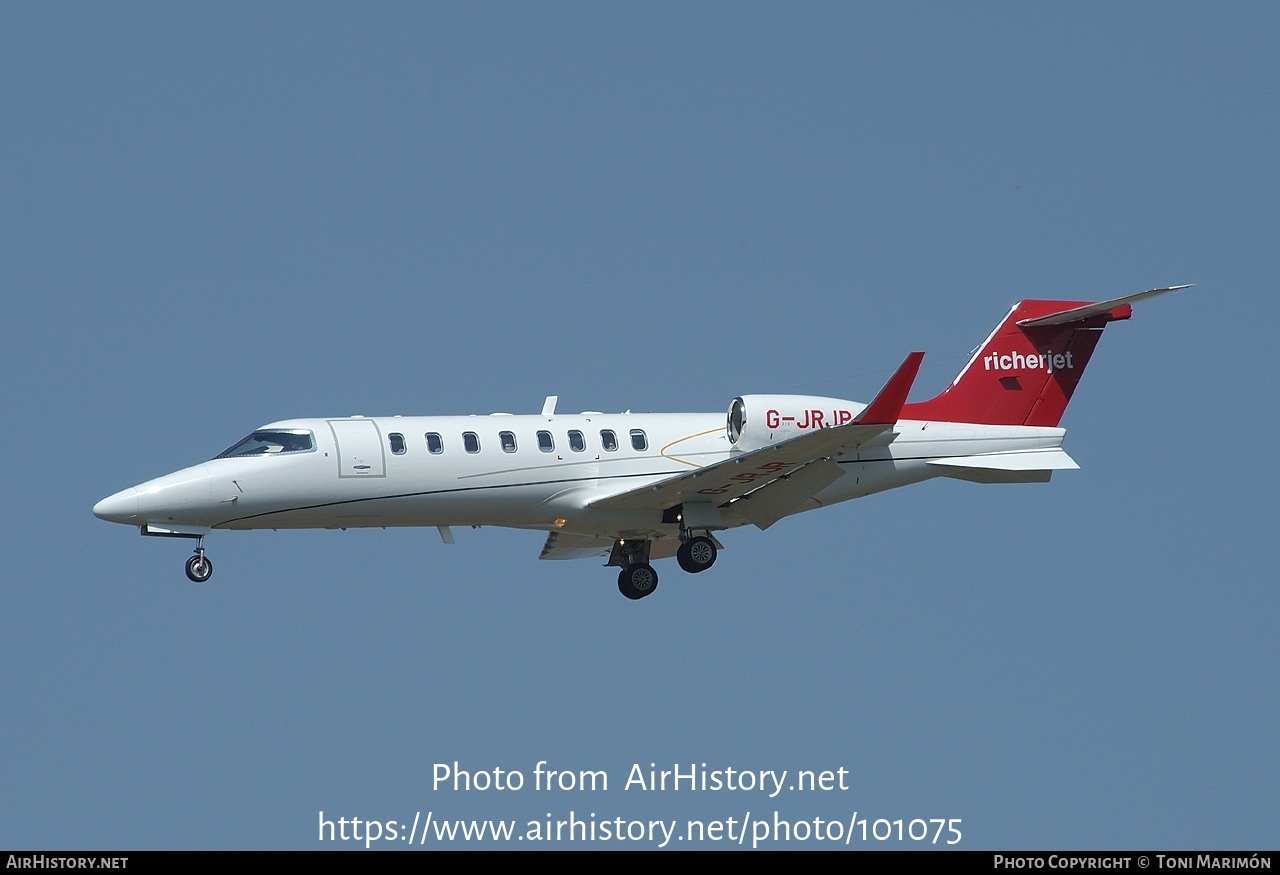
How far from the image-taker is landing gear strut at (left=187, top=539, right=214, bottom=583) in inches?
1130

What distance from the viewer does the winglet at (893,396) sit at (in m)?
27.0

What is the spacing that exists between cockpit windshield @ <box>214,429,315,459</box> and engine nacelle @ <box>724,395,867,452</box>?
6550 millimetres

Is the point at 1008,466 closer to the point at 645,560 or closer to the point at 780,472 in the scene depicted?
the point at 780,472

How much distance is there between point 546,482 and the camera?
29750mm

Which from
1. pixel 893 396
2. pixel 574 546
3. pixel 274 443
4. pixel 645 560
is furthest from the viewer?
pixel 574 546

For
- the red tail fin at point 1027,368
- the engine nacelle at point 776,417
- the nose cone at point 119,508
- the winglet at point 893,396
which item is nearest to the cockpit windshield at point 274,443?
the nose cone at point 119,508

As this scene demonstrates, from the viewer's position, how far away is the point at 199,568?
94.3 ft

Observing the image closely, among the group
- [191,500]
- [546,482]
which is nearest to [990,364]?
[546,482]

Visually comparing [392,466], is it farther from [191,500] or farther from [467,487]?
[191,500]

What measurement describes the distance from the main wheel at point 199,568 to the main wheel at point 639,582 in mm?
6731

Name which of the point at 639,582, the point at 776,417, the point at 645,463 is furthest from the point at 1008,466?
the point at 639,582

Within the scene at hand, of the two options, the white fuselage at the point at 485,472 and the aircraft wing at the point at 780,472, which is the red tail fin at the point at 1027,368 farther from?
the aircraft wing at the point at 780,472

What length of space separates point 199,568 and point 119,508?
147 centimetres

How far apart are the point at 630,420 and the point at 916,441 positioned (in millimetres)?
4580
